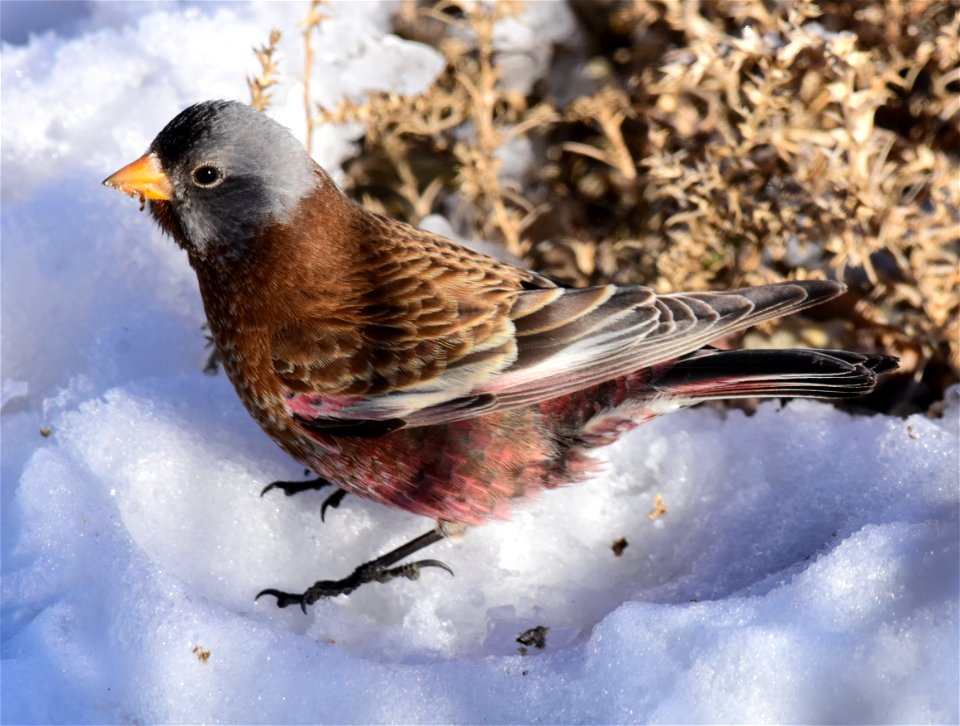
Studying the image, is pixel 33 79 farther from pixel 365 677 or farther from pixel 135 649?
pixel 365 677

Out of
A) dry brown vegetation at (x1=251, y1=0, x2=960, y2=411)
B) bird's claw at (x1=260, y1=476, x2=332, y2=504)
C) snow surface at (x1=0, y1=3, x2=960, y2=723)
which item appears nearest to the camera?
snow surface at (x1=0, y1=3, x2=960, y2=723)

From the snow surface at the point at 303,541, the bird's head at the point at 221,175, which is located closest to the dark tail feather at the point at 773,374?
the snow surface at the point at 303,541

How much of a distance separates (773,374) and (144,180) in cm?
189

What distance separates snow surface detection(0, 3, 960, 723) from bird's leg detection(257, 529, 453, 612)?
0.14 feet

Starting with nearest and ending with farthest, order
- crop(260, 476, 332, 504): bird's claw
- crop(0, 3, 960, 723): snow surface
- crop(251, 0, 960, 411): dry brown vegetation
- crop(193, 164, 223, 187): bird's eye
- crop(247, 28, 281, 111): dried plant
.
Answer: crop(0, 3, 960, 723): snow surface
crop(193, 164, 223, 187): bird's eye
crop(260, 476, 332, 504): bird's claw
crop(247, 28, 281, 111): dried plant
crop(251, 0, 960, 411): dry brown vegetation

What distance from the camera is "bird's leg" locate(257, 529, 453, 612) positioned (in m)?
3.12

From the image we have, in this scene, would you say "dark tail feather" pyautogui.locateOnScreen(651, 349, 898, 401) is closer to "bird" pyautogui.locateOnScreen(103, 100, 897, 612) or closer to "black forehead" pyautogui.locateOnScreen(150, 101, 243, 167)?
"bird" pyautogui.locateOnScreen(103, 100, 897, 612)

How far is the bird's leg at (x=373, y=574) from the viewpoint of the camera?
3.12 meters

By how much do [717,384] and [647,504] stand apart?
0.54 meters

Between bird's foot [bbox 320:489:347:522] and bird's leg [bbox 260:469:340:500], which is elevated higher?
bird's leg [bbox 260:469:340:500]

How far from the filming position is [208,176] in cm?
305

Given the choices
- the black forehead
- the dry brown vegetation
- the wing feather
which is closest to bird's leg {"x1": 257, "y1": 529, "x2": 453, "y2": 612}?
the wing feather

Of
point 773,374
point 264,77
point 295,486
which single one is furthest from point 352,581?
point 264,77

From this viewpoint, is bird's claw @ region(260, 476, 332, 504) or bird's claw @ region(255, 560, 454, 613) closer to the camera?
bird's claw @ region(255, 560, 454, 613)
